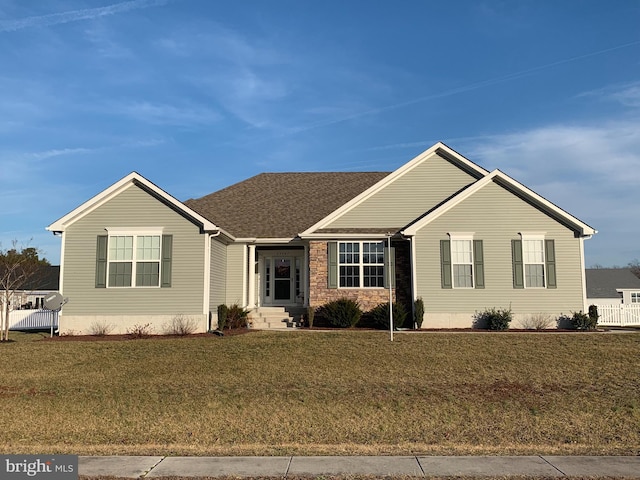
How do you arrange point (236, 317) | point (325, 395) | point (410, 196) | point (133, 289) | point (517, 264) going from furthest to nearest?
point (410, 196), point (236, 317), point (517, 264), point (133, 289), point (325, 395)

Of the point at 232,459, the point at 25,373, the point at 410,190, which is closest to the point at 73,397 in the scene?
the point at 25,373

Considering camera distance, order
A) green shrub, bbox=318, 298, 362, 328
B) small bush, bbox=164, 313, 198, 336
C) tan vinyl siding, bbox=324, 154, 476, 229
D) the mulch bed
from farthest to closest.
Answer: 1. tan vinyl siding, bbox=324, 154, 476, 229
2. green shrub, bbox=318, 298, 362, 328
3. small bush, bbox=164, 313, 198, 336
4. the mulch bed

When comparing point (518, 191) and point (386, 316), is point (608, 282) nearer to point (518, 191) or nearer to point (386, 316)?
point (518, 191)

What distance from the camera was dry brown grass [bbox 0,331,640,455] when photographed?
8156 mm

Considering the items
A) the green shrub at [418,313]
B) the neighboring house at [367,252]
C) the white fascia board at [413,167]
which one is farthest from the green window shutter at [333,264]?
the green shrub at [418,313]

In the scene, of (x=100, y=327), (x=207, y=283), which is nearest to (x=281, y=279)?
(x=207, y=283)

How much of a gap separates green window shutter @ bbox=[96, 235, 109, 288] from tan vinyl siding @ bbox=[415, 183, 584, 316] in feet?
36.3

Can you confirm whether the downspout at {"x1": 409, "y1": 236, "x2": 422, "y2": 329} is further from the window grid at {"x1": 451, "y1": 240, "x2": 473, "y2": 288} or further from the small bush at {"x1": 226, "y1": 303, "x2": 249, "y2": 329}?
the small bush at {"x1": 226, "y1": 303, "x2": 249, "y2": 329}

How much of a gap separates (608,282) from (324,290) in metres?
34.2

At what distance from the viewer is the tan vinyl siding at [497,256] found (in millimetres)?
18828

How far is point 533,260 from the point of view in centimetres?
1905

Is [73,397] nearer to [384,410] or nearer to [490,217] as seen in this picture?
[384,410]

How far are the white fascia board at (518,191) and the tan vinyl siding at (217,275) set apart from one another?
6.97m

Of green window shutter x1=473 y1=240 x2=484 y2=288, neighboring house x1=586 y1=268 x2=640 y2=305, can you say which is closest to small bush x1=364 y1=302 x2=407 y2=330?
green window shutter x1=473 y1=240 x2=484 y2=288
